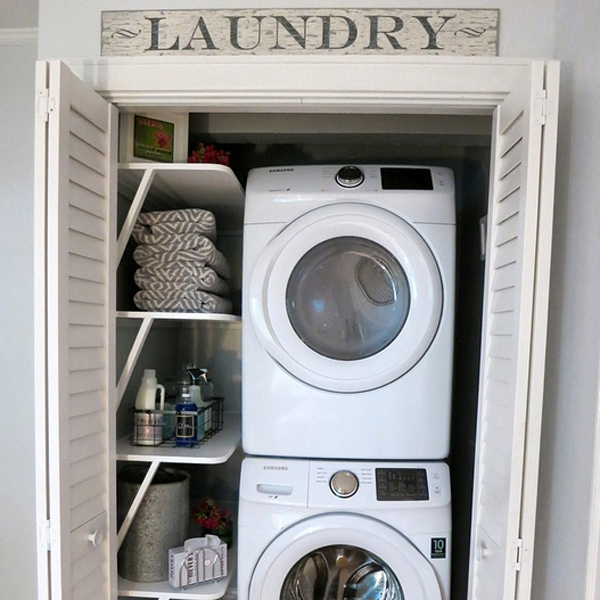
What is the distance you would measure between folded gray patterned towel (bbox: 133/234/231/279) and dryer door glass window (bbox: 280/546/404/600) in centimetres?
98

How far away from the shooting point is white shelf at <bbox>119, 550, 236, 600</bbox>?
168 centimetres

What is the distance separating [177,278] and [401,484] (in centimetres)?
93

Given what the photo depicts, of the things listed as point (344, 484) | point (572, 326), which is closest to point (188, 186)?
point (344, 484)

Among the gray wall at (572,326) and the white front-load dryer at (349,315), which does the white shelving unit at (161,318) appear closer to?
the white front-load dryer at (349,315)

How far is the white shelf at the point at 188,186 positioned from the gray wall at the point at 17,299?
506 mm

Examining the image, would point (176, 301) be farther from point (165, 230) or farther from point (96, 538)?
point (96, 538)

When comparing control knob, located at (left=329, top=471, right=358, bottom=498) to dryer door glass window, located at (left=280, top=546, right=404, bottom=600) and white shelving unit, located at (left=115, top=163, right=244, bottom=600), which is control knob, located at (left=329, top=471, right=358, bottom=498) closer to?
dryer door glass window, located at (left=280, top=546, right=404, bottom=600)

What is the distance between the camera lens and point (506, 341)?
1286 mm

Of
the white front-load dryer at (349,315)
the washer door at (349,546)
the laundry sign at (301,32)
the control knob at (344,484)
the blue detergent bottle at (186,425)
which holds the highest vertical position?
the laundry sign at (301,32)

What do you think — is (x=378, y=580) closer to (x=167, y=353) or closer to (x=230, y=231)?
(x=167, y=353)

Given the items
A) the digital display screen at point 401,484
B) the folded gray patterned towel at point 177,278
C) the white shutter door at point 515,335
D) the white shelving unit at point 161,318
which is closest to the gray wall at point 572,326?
the white shutter door at point 515,335

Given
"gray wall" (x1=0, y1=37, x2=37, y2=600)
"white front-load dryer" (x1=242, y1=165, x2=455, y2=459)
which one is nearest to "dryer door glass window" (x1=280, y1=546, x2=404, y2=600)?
"white front-load dryer" (x1=242, y1=165, x2=455, y2=459)

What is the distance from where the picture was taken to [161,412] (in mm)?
1779

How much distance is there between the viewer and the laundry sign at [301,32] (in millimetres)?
1421
